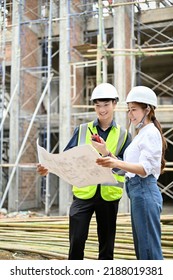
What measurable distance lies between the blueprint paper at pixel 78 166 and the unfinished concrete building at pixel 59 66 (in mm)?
6478

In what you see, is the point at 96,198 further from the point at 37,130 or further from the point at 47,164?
the point at 37,130

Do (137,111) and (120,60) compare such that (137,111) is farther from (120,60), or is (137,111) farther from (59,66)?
(59,66)

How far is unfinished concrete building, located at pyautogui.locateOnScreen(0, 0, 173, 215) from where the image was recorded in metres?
9.51


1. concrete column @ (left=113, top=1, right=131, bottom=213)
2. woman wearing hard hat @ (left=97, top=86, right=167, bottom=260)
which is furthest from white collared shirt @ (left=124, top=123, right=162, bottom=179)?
concrete column @ (left=113, top=1, right=131, bottom=213)

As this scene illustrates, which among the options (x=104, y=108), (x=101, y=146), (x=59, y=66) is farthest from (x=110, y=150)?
(x=59, y=66)

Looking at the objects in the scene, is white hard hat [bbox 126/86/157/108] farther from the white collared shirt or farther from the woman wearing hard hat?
the white collared shirt

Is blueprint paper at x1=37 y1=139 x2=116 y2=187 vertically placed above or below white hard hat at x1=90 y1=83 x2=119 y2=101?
below

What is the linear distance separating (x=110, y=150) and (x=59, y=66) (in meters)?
7.94

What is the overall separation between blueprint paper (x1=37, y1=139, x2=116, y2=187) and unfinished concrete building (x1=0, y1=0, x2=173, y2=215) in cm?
648

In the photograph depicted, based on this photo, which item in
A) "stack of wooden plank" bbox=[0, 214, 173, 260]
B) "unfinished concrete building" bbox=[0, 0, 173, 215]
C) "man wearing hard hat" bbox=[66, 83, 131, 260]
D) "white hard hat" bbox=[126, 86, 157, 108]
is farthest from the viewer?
"unfinished concrete building" bbox=[0, 0, 173, 215]

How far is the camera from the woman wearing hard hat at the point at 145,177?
2.12 meters

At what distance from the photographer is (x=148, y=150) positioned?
7.01 feet
